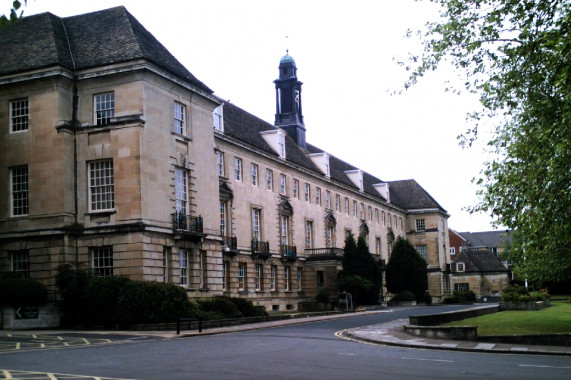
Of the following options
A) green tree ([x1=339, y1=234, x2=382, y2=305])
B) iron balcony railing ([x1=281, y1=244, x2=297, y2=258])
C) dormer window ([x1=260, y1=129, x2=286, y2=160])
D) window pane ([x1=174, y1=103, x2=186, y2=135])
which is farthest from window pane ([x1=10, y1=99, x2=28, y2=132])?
green tree ([x1=339, y1=234, x2=382, y2=305])

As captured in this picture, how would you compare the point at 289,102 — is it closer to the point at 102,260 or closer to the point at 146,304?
the point at 102,260

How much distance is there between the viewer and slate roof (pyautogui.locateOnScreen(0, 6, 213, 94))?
35.0 meters

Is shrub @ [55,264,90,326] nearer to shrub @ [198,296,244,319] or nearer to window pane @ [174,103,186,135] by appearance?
shrub @ [198,296,244,319]

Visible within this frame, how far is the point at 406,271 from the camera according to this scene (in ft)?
235

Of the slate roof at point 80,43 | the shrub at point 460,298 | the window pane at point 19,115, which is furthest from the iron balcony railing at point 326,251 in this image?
the window pane at point 19,115

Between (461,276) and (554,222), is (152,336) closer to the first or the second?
(554,222)

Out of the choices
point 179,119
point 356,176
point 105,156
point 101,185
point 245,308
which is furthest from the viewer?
point 356,176

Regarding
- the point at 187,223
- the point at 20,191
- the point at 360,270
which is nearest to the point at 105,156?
the point at 20,191

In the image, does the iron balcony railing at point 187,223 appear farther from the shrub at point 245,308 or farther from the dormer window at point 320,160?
the dormer window at point 320,160

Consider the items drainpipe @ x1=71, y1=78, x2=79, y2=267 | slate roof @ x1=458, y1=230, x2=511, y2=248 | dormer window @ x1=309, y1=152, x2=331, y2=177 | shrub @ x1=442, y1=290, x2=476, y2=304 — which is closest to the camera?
drainpipe @ x1=71, y1=78, x2=79, y2=267

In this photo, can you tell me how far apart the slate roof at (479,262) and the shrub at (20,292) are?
3398 inches

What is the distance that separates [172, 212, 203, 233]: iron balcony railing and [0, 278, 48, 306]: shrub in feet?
24.3

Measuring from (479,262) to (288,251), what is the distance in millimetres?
58926

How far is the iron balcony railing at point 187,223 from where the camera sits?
117ft
